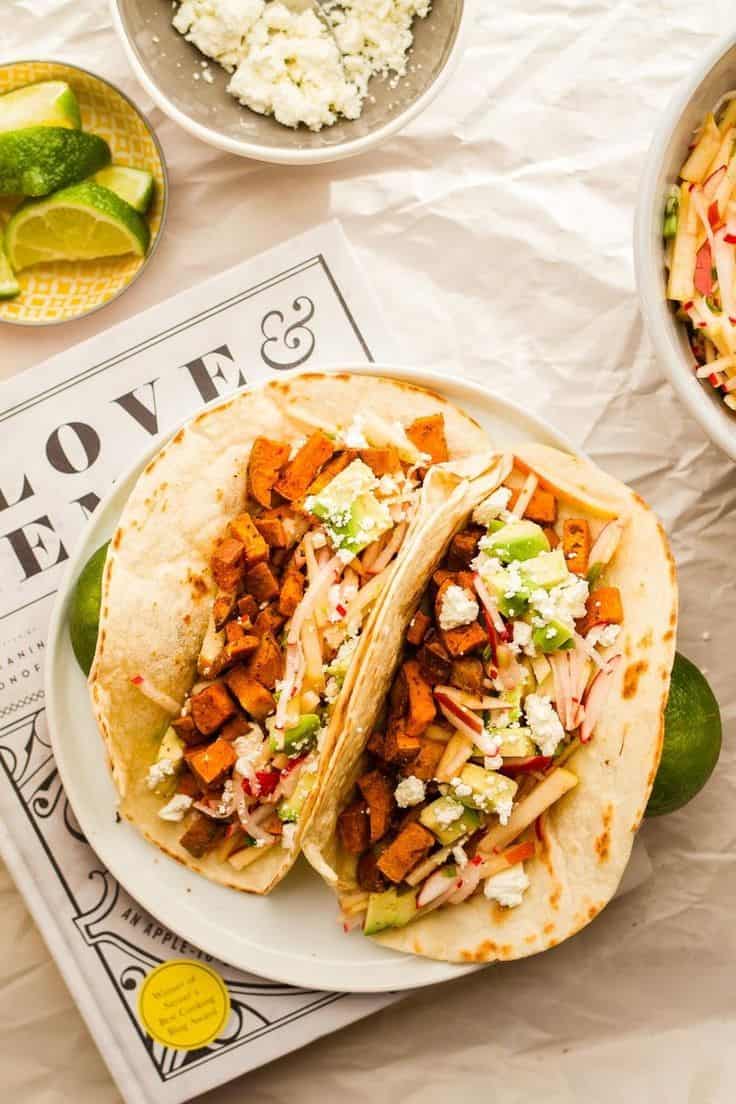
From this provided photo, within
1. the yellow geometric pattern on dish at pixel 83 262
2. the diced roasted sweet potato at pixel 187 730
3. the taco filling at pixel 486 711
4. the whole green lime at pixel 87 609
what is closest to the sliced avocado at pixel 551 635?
the taco filling at pixel 486 711

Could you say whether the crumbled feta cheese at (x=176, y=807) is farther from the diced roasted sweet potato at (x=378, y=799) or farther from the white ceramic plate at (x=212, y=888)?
the diced roasted sweet potato at (x=378, y=799)

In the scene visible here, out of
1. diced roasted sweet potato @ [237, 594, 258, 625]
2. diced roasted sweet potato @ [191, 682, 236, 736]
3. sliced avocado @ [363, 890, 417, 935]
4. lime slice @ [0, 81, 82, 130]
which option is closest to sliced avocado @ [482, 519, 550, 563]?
diced roasted sweet potato @ [237, 594, 258, 625]

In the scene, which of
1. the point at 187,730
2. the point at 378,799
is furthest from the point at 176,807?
the point at 378,799

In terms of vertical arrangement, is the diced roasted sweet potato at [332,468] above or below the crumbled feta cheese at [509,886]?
above

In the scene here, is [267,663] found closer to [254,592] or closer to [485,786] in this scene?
[254,592]

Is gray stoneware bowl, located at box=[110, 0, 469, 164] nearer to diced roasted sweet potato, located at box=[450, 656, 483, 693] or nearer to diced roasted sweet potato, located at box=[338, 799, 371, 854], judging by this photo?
diced roasted sweet potato, located at box=[450, 656, 483, 693]

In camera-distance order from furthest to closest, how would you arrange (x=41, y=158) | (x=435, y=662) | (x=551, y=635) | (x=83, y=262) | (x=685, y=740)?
1. (x=83, y=262)
2. (x=41, y=158)
3. (x=685, y=740)
4. (x=435, y=662)
5. (x=551, y=635)
